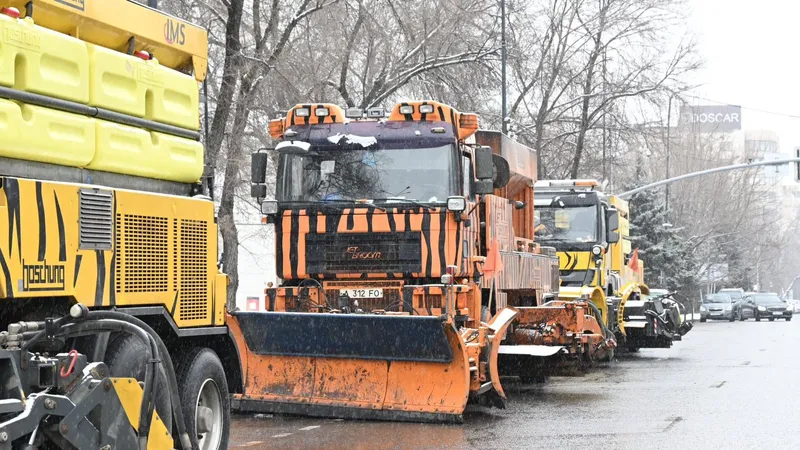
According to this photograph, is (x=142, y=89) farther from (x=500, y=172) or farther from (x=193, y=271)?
(x=500, y=172)

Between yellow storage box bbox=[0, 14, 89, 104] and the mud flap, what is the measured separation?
6777 mm

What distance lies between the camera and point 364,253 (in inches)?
522

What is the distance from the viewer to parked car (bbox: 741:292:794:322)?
192ft

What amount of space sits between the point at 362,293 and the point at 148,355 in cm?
679

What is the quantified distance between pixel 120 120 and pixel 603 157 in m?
32.0

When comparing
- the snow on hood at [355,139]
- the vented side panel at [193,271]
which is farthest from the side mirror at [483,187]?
the vented side panel at [193,271]

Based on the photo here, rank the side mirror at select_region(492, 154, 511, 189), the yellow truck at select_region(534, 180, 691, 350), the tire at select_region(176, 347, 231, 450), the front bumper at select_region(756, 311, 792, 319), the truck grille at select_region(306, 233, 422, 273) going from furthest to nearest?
the front bumper at select_region(756, 311, 792, 319) < the yellow truck at select_region(534, 180, 691, 350) < the side mirror at select_region(492, 154, 511, 189) < the truck grille at select_region(306, 233, 422, 273) < the tire at select_region(176, 347, 231, 450)

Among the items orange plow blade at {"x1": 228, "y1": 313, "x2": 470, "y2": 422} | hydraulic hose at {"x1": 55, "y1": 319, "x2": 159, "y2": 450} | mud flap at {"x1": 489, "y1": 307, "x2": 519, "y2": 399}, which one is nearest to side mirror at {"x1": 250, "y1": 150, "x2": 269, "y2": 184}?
orange plow blade at {"x1": 228, "y1": 313, "x2": 470, "y2": 422}

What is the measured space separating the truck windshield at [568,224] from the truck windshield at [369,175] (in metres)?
9.74

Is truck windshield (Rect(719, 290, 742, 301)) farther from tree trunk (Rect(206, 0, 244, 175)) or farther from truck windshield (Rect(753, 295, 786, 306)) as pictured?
tree trunk (Rect(206, 0, 244, 175))

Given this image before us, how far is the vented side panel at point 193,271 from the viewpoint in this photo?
7.75m

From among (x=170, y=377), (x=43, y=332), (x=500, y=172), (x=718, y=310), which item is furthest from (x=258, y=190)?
(x=718, y=310)

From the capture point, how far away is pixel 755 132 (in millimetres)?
183250

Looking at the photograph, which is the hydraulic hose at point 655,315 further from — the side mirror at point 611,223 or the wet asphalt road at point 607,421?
the wet asphalt road at point 607,421
